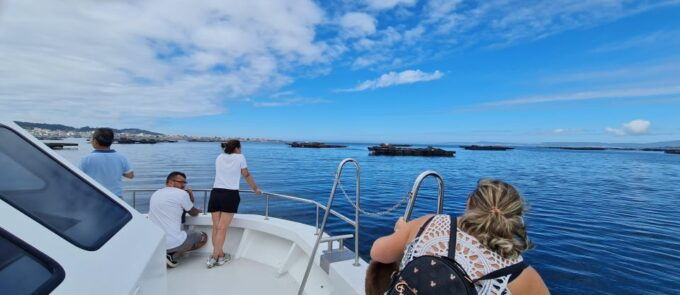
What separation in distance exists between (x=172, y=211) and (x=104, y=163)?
0.93m

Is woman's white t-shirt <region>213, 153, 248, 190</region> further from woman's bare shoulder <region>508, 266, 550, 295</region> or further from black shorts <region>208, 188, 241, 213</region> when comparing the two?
woman's bare shoulder <region>508, 266, 550, 295</region>

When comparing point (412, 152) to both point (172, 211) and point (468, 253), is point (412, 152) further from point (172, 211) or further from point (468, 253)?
point (468, 253)

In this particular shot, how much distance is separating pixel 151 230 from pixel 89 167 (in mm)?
2306

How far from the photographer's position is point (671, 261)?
805 cm

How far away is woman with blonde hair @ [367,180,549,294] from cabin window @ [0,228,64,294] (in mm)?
1331

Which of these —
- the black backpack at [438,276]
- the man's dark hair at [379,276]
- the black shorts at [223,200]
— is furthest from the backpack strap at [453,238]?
the black shorts at [223,200]

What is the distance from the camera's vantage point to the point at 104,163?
3701 mm

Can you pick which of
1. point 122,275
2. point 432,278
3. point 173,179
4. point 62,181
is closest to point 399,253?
point 432,278

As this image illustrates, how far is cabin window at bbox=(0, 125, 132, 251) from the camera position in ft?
4.20

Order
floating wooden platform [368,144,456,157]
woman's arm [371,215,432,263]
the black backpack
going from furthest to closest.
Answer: floating wooden platform [368,144,456,157]
woman's arm [371,215,432,263]
the black backpack

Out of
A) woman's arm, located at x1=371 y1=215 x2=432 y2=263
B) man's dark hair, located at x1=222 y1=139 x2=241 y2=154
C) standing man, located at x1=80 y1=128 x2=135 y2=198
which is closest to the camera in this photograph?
woman's arm, located at x1=371 y1=215 x2=432 y2=263

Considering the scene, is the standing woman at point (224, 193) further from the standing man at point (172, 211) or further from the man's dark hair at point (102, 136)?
the man's dark hair at point (102, 136)

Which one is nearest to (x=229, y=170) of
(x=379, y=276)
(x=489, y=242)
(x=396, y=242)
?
(x=379, y=276)

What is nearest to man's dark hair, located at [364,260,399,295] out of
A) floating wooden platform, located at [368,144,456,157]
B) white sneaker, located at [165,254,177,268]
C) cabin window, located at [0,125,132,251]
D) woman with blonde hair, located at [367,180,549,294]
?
woman with blonde hair, located at [367,180,549,294]
